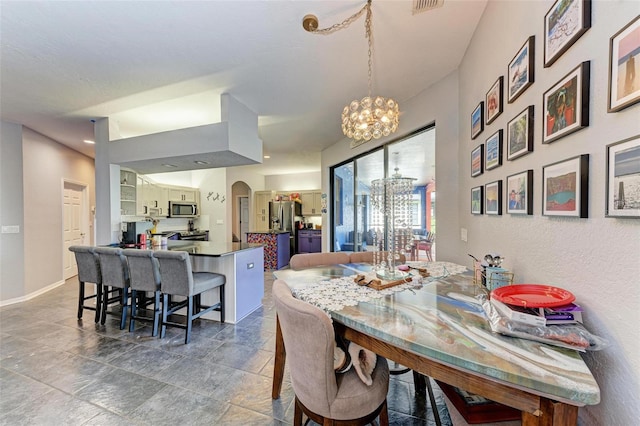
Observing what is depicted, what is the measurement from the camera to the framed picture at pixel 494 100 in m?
1.66

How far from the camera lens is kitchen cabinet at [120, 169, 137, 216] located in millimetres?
4070

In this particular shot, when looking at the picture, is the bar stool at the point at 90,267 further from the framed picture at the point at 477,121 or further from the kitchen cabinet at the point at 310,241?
the kitchen cabinet at the point at 310,241

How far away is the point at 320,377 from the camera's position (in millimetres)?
1094

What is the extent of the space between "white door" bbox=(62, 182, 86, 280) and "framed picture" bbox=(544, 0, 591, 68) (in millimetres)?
7225

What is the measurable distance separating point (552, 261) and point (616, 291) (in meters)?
0.34

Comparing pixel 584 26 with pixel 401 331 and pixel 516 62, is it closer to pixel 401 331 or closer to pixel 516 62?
pixel 516 62

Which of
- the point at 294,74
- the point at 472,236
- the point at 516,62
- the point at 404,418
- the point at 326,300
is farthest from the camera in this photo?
the point at 294,74

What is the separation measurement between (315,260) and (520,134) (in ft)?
5.48

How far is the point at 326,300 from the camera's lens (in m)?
1.30

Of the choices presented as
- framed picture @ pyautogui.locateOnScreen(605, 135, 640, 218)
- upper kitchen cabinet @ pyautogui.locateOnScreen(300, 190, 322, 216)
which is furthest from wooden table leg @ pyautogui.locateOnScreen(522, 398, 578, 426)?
upper kitchen cabinet @ pyautogui.locateOnScreen(300, 190, 322, 216)

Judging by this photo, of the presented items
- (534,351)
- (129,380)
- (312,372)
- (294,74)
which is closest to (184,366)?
(129,380)

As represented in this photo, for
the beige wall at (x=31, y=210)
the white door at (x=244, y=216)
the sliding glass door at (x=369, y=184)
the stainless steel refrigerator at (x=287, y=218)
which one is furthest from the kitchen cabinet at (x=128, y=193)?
the white door at (x=244, y=216)

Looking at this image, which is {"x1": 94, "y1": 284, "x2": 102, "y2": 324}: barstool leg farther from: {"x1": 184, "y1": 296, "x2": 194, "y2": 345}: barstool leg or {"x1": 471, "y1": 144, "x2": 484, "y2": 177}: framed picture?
{"x1": 471, "y1": 144, "x2": 484, "y2": 177}: framed picture

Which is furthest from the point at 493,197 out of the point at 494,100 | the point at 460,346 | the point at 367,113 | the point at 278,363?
the point at 278,363
